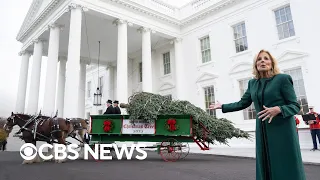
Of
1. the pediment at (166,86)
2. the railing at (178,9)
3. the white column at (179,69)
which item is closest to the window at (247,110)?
the white column at (179,69)

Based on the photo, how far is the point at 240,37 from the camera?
14.9 m

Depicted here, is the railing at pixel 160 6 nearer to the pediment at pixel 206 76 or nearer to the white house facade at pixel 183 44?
the white house facade at pixel 183 44

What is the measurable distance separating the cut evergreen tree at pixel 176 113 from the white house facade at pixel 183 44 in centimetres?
570

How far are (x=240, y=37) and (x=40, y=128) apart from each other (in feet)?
42.3

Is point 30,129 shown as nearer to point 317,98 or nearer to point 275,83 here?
point 275,83

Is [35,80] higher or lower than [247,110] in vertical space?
higher

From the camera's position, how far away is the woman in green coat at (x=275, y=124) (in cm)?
188

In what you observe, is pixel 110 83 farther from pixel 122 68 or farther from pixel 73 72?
pixel 73 72

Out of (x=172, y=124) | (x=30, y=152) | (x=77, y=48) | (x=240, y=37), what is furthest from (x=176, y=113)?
(x=240, y=37)

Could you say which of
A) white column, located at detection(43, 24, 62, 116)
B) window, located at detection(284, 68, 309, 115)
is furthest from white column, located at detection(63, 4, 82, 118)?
window, located at detection(284, 68, 309, 115)

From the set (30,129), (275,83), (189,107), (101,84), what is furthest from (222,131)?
(101,84)

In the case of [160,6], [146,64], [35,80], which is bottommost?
[35,80]

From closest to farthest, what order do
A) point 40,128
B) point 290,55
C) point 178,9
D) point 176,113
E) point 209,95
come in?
point 176,113 < point 40,128 < point 290,55 < point 209,95 < point 178,9

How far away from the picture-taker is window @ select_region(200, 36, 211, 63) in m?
16.8
